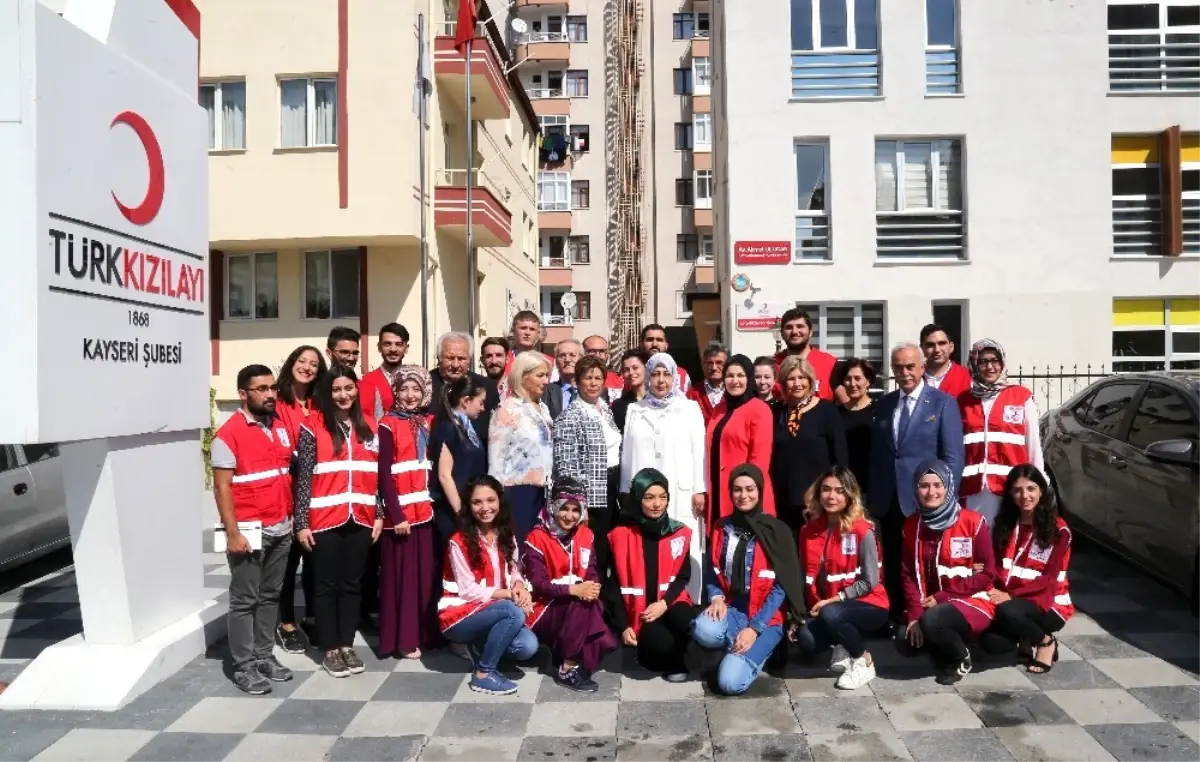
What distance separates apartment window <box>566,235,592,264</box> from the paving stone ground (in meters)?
33.7

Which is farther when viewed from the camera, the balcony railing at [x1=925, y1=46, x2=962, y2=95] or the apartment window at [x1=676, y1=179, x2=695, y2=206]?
the apartment window at [x1=676, y1=179, x2=695, y2=206]

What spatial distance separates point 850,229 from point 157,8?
11.6 meters

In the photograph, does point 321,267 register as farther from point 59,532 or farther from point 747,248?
point 59,532

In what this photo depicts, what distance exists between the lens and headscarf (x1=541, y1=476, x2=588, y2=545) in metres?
5.48

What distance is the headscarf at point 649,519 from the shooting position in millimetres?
5438

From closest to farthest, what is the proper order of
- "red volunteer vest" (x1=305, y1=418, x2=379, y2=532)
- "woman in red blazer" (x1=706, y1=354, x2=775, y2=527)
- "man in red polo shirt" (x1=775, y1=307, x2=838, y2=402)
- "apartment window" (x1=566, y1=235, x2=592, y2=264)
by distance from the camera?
1. "red volunteer vest" (x1=305, y1=418, x2=379, y2=532)
2. "woman in red blazer" (x1=706, y1=354, x2=775, y2=527)
3. "man in red polo shirt" (x1=775, y1=307, x2=838, y2=402)
4. "apartment window" (x1=566, y1=235, x2=592, y2=264)

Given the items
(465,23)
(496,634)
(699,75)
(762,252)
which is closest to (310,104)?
(465,23)

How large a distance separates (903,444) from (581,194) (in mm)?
33991

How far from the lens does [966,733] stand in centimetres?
450

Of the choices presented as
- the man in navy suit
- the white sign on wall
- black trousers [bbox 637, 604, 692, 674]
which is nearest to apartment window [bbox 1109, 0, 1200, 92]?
the man in navy suit

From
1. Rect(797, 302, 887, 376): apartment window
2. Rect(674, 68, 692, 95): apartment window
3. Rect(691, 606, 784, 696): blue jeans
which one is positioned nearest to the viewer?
Rect(691, 606, 784, 696): blue jeans

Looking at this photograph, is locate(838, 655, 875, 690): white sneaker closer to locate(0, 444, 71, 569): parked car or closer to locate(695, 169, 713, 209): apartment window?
locate(0, 444, 71, 569): parked car

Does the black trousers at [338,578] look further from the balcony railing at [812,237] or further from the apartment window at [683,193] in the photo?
the apartment window at [683,193]

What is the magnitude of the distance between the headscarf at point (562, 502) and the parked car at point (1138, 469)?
3.60 m
